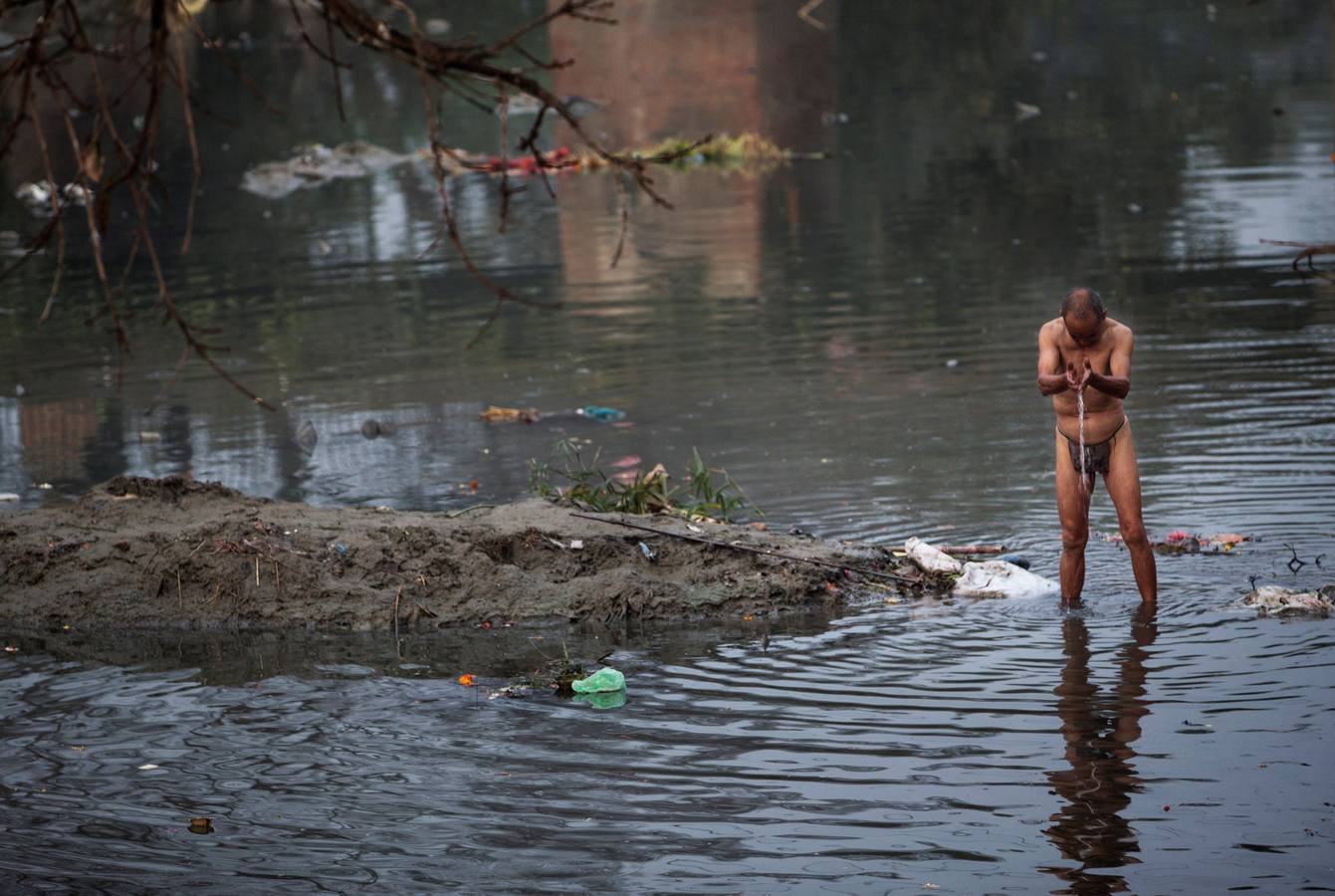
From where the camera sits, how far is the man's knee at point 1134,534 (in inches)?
285

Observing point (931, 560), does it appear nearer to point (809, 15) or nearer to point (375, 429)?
point (375, 429)

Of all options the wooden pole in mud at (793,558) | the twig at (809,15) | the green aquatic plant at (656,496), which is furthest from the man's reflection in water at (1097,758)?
the twig at (809,15)

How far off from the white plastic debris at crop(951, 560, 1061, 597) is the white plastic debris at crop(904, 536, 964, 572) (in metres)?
0.19

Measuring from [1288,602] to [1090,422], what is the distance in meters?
1.18

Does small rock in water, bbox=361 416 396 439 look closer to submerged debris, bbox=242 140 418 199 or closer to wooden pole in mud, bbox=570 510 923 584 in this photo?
wooden pole in mud, bbox=570 510 923 584

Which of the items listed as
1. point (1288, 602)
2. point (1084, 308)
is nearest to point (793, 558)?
point (1084, 308)

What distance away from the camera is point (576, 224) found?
20047 mm

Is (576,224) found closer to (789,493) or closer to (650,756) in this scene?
(789,493)

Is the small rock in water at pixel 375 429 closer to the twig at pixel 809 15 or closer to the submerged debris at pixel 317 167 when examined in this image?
the submerged debris at pixel 317 167

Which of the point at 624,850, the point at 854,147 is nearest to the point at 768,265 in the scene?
the point at 854,147

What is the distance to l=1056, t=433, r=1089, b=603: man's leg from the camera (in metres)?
7.36

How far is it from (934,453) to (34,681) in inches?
225

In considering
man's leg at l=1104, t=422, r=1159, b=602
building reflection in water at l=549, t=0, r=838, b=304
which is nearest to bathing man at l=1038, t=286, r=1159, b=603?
man's leg at l=1104, t=422, r=1159, b=602

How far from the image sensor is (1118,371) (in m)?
7.19
